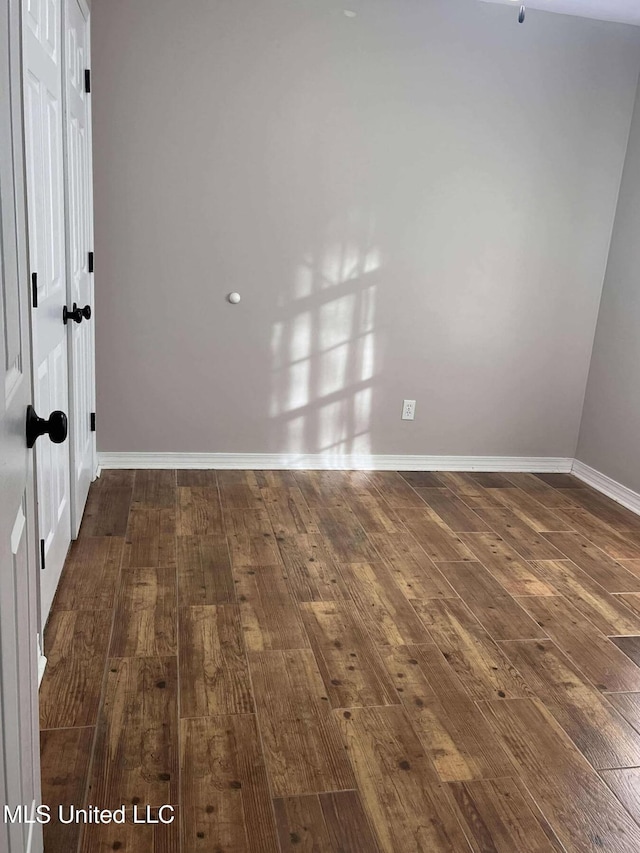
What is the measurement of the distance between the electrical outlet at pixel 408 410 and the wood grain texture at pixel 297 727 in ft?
7.00

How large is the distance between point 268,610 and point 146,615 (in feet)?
1.38

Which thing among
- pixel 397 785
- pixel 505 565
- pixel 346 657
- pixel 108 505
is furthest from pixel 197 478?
pixel 397 785

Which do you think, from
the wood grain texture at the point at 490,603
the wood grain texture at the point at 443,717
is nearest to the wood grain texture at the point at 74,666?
the wood grain texture at the point at 443,717

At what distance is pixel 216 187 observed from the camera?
3.85 metres

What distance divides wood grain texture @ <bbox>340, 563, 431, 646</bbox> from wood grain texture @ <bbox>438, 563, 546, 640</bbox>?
24 centimetres

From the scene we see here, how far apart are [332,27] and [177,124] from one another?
35.7 inches

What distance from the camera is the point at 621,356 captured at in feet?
13.9

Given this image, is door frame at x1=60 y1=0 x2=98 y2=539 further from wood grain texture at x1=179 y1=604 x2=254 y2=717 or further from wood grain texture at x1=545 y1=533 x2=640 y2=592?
wood grain texture at x1=545 y1=533 x2=640 y2=592

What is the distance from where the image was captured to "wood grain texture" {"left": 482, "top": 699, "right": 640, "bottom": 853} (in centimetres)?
178

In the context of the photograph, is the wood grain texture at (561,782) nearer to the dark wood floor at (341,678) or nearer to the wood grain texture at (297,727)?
the dark wood floor at (341,678)

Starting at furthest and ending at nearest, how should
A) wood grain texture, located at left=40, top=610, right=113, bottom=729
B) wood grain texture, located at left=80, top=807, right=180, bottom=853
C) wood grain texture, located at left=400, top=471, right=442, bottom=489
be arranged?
1. wood grain texture, located at left=400, top=471, right=442, bottom=489
2. wood grain texture, located at left=40, top=610, right=113, bottom=729
3. wood grain texture, located at left=80, top=807, right=180, bottom=853

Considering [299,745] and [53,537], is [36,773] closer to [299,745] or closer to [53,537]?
[299,745]

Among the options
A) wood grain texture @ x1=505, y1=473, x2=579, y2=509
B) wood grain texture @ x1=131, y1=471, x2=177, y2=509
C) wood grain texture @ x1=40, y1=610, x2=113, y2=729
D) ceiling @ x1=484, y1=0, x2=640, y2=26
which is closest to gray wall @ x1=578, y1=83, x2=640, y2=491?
wood grain texture @ x1=505, y1=473, x2=579, y2=509

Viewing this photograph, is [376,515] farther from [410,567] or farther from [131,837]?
[131,837]
